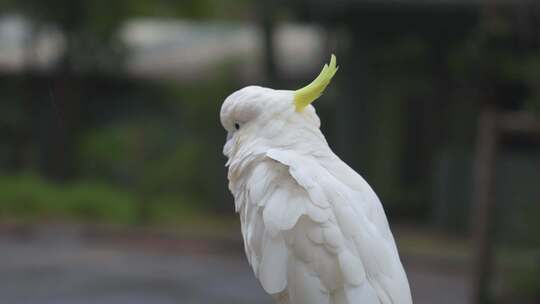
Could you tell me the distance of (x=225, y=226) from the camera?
1140cm

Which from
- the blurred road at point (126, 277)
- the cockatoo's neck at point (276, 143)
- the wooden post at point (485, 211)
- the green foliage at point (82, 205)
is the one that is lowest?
the green foliage at point (82, 205)

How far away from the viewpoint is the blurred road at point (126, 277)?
7.76m

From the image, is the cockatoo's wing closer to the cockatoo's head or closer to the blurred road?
the cockatoo's head

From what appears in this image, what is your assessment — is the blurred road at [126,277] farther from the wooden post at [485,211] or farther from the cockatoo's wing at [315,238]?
the cockatoo's wing at [315,238]

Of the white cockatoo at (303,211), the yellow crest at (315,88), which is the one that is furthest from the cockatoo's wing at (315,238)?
the yellow crest at (315,88)

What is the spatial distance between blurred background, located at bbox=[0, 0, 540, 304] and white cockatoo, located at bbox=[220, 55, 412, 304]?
471cm

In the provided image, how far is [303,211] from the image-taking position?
295 cm

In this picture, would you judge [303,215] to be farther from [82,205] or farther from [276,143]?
[82,205]

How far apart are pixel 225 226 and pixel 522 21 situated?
15.8ft

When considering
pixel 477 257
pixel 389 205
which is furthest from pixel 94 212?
pixel 477 257

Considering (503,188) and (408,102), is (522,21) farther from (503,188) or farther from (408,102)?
(408,102)

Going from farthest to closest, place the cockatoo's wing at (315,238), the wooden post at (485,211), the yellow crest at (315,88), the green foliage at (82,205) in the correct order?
the green foliage at (82,205)
the wooden post at (485,211)
the yellow crest at (315,88)
the cockatoo's wing at (315,238)

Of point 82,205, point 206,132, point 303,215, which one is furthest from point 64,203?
point 303,215

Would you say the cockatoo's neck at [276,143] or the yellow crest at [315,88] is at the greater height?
the yellow crest at [315,88]
